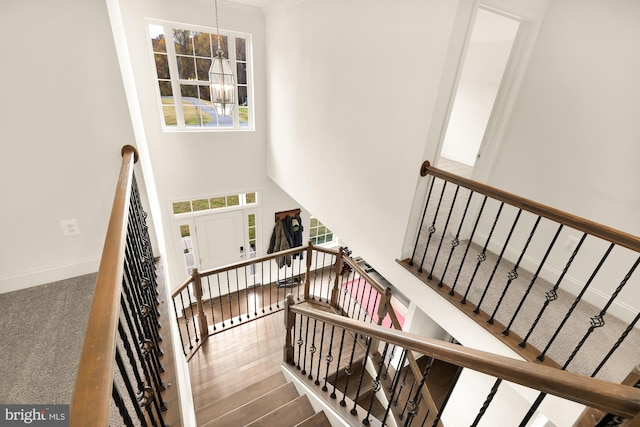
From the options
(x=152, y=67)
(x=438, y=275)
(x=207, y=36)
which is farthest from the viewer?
(x=207, y=36)

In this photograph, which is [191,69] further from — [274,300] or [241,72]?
[274,300]

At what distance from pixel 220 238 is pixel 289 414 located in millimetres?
3632

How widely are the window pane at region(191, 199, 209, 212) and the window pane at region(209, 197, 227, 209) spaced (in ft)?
0.31

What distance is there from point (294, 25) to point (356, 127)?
5.93 ft

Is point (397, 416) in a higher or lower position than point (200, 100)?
lower

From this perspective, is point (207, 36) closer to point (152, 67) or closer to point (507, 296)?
point (152, 67)

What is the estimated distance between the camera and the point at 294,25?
11.7 ft

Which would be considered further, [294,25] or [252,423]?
[294,25]

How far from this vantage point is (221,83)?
250 centimetres

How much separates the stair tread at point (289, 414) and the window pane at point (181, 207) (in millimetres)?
3648

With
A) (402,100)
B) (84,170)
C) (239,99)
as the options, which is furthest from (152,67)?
(402,100)

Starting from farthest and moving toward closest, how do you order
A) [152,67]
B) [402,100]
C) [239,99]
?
[239,99] → [152,67] → [402,100]

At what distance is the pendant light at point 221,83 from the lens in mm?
2395

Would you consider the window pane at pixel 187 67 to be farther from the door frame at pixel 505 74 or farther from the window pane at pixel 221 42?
the door frame at pixel 505 74
